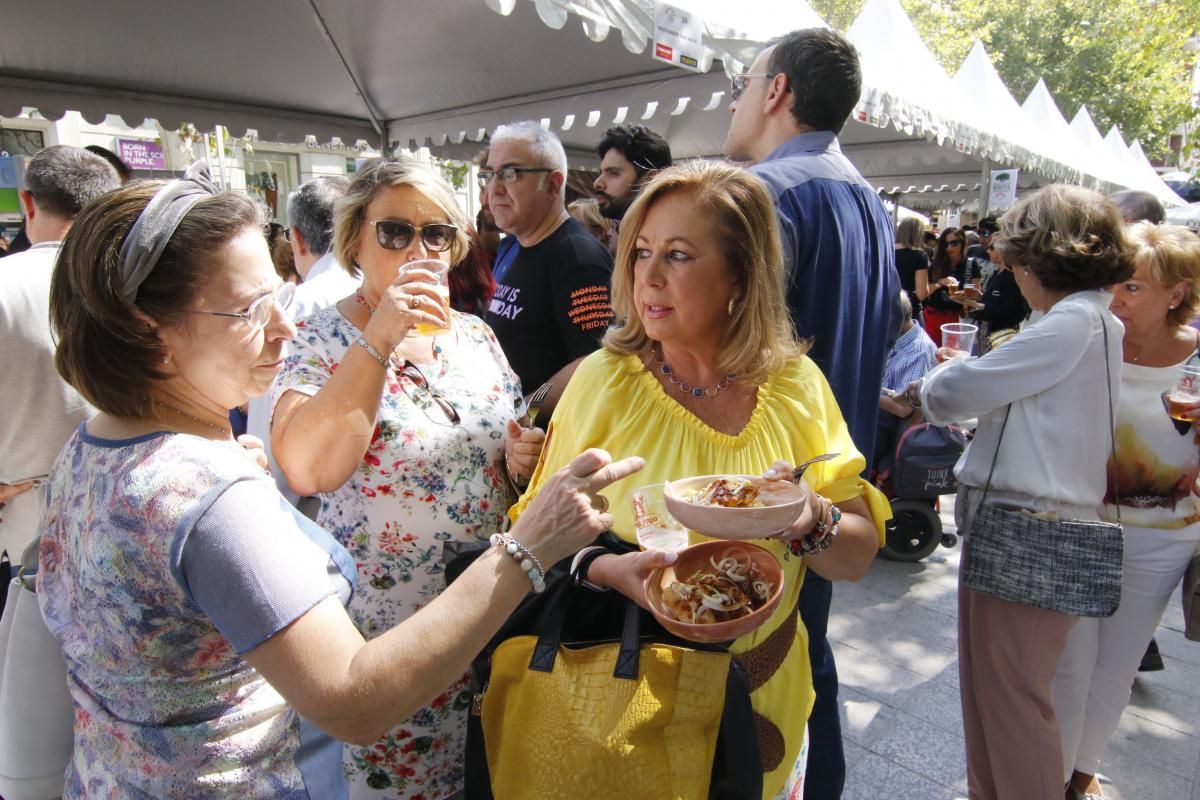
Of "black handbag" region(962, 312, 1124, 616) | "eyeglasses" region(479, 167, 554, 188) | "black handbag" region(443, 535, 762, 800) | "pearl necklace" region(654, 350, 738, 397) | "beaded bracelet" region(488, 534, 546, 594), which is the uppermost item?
"eyeglasses" region(479, 167, 554, 188)

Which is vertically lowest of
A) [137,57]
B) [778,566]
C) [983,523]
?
[983,523]

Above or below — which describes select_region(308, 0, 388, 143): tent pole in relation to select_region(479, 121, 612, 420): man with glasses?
above

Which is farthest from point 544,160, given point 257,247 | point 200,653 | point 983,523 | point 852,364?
point 200,653

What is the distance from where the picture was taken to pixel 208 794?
111 centimetres

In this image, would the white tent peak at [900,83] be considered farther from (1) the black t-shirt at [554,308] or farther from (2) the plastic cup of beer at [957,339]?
(1) the black t-shirt at [554,308]

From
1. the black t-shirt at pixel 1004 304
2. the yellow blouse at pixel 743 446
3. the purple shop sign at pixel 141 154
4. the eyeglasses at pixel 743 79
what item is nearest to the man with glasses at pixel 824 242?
the eyeglasses at pixel 743 79

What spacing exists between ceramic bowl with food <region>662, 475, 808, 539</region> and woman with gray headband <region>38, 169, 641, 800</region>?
0.52 ft

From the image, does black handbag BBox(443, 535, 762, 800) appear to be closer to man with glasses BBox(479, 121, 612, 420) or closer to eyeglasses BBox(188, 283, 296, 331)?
eyeglasses BBox(188, 283, 296, 331)

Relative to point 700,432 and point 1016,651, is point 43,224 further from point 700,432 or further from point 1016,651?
point 1016,651

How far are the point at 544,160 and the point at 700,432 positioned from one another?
6.09 ft

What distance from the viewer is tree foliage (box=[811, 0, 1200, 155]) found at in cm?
3050

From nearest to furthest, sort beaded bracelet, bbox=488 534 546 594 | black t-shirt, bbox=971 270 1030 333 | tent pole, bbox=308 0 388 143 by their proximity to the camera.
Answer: beaded bracelet, bbox=488 534 546 594 → tent pole, bbox=308 0 388 143 → black t-shirt, bbox=971 270 1030 333

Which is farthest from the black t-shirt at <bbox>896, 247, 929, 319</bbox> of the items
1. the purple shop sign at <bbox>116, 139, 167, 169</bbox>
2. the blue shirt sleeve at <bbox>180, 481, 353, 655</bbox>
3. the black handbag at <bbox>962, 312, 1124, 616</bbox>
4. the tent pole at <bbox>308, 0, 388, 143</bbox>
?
the purple shop sign at <bbox>116, 139, 167, 169</bbox>

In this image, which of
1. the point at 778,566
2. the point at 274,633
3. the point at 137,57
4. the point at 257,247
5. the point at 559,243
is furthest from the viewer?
the point at 137,57
